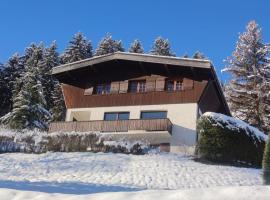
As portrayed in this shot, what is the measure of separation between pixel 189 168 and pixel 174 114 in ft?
38.9

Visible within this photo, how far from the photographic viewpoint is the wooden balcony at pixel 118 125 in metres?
31.8

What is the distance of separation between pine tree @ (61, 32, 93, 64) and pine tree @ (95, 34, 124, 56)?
1144 mm

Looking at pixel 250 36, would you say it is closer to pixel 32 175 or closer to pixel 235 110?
pixel 235 110

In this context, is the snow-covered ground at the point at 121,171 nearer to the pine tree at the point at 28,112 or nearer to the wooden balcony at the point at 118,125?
the wooden balcony at the point at 118,125

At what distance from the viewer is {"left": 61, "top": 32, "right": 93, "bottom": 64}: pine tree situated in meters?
55.3

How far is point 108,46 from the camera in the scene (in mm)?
57781

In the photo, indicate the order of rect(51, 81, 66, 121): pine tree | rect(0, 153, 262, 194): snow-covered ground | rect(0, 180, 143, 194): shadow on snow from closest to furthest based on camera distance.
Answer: rect(0, 180, 143, 194): shadow on snow < rect(0, 153, 262, 194): snow-covered ground < rect(51, 81, 66, 121): pine tree

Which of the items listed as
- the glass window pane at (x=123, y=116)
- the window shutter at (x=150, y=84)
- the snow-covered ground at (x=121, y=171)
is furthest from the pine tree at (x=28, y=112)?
the snow-covered ground at (x=121, y=171)

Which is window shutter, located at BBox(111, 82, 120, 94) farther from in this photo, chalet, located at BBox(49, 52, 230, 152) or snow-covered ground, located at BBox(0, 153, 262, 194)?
snow-covered ground, located at BBox(0, 153, 262, 194)

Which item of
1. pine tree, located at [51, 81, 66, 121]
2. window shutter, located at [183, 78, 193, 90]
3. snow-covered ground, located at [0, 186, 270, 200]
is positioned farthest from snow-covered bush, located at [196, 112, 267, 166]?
pine tree, located at [51, 81, 66, 121]

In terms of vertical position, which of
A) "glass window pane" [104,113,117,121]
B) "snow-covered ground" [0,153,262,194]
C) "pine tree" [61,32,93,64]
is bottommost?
"snow-covered ground" [0,153,262,194]

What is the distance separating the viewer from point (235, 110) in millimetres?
41562

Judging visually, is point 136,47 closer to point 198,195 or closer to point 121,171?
point 121,171

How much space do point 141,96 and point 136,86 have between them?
4.34ft
